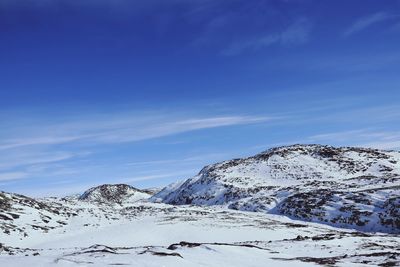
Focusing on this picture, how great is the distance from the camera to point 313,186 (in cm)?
6431

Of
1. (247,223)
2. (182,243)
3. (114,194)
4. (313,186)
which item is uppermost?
(114,194)

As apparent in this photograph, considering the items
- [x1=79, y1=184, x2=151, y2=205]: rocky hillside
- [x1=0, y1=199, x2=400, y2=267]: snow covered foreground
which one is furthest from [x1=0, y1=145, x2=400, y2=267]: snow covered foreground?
[x1=79, y1=184, x2=151, y2=205]: rocky hillside

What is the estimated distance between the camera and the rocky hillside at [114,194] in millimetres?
120819

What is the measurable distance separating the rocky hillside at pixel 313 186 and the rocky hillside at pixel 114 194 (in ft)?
63.8

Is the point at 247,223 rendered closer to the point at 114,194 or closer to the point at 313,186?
the point at 313,186

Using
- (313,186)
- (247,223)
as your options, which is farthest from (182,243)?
(313,186)

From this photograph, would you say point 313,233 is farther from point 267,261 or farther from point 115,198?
point 115,198

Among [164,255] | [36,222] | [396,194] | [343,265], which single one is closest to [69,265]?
[164,255]

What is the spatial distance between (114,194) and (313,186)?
76.0m

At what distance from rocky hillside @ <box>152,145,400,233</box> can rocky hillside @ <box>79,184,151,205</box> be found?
63.8ft

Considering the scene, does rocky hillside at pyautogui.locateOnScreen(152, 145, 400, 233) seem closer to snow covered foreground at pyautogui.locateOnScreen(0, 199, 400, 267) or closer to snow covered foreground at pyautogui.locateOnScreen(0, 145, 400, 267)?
snow covered foreground at pyautogui.locateOnScreen(0, 145, 400, 267)

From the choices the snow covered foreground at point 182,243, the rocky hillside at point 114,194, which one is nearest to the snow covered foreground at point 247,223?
the snow covered foreground at point 182,243

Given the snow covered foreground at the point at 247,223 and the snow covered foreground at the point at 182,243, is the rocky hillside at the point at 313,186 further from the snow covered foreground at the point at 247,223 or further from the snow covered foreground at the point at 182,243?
the snow covered foreground at the point at 182,243

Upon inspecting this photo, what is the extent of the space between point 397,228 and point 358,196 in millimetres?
8984
